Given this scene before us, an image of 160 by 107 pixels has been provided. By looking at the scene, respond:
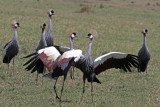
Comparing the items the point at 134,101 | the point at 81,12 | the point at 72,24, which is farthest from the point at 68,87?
the point at 81,12

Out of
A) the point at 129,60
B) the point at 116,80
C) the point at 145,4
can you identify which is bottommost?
the point at 145,4

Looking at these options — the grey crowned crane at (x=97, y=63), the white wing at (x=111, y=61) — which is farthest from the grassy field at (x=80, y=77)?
the white wing at (x=111, y=61)

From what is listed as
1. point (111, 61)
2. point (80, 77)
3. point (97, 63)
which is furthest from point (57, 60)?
point (80, 77)

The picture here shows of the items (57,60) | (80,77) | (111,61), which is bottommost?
(80,77)

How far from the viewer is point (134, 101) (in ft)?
26.3

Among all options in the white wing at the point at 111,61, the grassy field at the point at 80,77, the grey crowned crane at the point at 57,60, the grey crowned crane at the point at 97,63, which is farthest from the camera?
the white wing at the point at 111,61

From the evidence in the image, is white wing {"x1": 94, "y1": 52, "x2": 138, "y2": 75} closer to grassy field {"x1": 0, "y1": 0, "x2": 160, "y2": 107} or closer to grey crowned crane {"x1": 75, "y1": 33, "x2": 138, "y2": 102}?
grey crowned crane {"x1": 75, "y1": 33, "x2": 138, "y2": 102}

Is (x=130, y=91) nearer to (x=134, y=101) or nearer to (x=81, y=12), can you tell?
(x=134, y=101)

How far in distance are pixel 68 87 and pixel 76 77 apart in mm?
1212

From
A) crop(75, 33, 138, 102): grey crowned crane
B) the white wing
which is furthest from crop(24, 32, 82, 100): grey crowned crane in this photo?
the white wing

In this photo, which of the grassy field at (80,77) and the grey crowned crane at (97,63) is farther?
the grassy field at (80,77)

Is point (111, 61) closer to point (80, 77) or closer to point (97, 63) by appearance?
point (97, 63)

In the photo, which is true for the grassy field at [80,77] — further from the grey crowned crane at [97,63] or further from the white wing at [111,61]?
the white wing at [111,61]

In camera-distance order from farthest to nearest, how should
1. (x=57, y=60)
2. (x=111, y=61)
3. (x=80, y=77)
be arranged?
(x=80, y=77), (x=111, y=61), (x=57, y=60)
